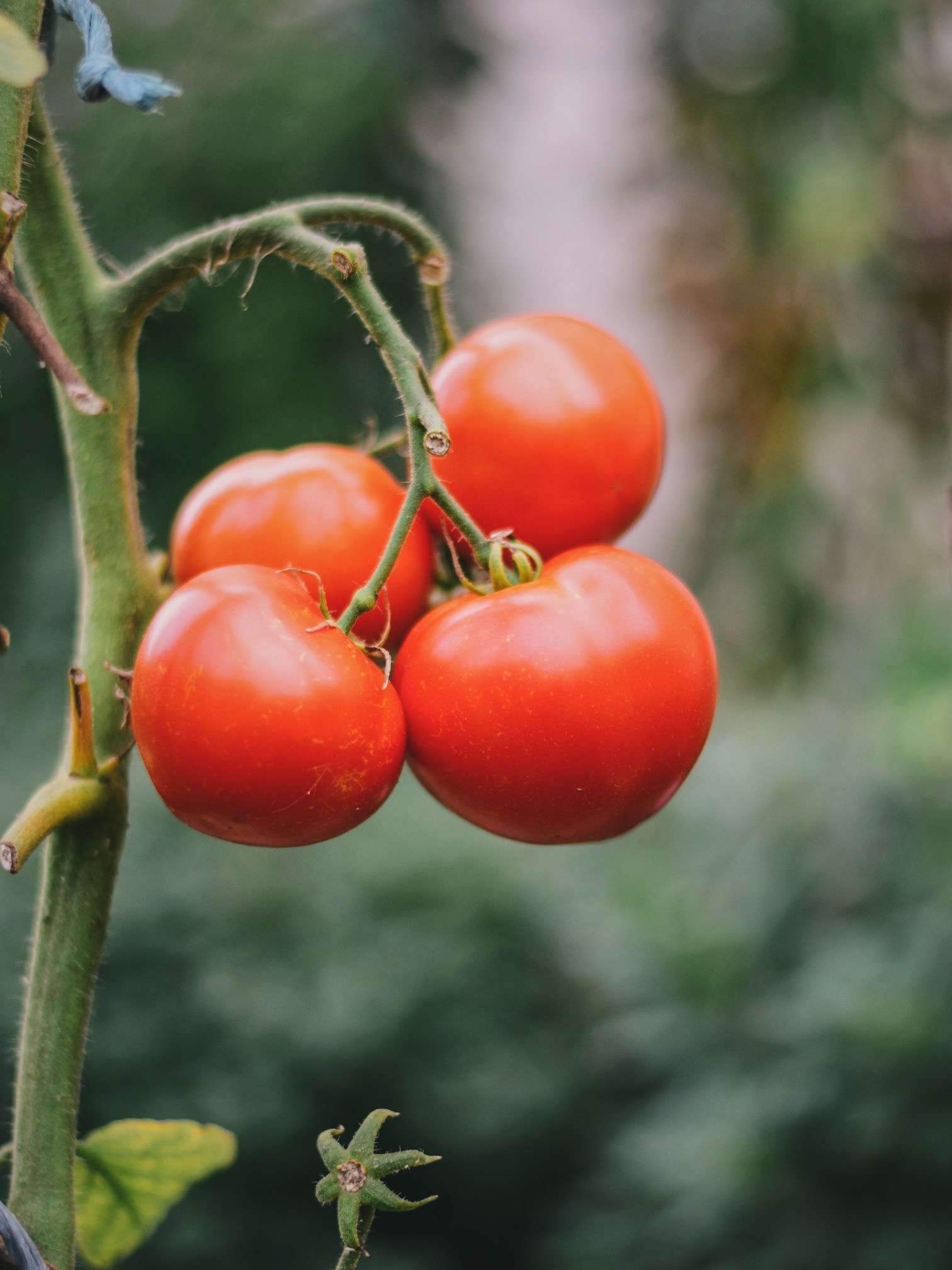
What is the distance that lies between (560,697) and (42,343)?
23cm

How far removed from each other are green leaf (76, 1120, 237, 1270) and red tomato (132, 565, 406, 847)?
180mm

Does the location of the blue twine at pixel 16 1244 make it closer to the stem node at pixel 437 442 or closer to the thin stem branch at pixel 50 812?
the thin stem branch at pixel 50 812

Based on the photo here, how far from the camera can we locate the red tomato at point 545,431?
57cm

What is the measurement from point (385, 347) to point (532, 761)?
172 millimetres

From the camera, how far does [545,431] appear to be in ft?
1.86

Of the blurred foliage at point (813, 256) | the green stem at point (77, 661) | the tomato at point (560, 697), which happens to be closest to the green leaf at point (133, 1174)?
the green stem at point (77, 661)

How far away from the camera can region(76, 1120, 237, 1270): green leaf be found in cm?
56

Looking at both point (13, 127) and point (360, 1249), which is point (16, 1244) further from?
point (13, 127)

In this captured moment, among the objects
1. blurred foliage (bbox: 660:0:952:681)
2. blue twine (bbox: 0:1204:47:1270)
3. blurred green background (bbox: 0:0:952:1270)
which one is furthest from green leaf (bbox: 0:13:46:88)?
blurred foliage (bbox: 660:0:952:681)

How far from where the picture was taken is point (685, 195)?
11.9 feet

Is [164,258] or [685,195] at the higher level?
[164,258]

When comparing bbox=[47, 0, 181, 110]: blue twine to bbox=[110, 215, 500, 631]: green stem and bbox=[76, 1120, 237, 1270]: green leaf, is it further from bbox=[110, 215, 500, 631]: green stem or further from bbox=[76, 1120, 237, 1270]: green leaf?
bbox=[76, 1120, 237, 1270]: green leaf

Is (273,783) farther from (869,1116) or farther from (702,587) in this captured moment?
(702,587)

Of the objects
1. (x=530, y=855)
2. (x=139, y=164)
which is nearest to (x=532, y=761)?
(x=530, y=855)
